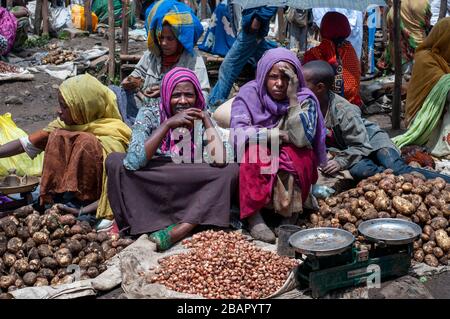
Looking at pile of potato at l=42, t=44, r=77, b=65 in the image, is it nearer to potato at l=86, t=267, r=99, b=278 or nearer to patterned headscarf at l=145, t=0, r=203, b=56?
patterned headscarf at l=145, t=0, r=203, b=56

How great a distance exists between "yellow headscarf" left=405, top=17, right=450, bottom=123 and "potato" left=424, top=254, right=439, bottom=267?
8.37ft

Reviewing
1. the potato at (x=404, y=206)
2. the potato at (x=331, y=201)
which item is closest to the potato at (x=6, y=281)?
the potato at (x=331, y=201)

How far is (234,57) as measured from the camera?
24.8ft

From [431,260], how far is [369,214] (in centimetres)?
50

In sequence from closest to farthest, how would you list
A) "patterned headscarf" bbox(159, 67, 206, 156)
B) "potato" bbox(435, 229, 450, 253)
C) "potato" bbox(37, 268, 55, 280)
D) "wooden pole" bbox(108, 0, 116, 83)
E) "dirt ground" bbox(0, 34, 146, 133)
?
"potato" bbox(37, 268, 55, 280), "potato" bbox(435, 229, 450, 253), "patterned headscarf" bbox(159, 67, 206, 156), "dirt ground" bbox(0, 34, 146, 133), "wooden pole" bbox(108, 0, 116, 83)

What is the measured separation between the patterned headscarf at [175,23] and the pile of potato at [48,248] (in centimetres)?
192

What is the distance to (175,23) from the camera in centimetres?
576

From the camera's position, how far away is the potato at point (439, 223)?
452cm

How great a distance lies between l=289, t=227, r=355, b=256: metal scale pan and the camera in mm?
3674

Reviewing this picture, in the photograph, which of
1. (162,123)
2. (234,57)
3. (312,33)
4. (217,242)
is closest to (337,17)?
(234,57)

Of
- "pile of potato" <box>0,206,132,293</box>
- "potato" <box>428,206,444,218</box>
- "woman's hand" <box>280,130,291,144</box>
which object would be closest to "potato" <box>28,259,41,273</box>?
"pile of potato" <box>0,206,132,293</box>

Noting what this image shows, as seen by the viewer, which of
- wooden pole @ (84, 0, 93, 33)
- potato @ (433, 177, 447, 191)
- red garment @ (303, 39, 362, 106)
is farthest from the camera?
wooden pole @ (84, 0, 93, 33)

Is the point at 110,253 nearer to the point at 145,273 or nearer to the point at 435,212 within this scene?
the point at 145,273
